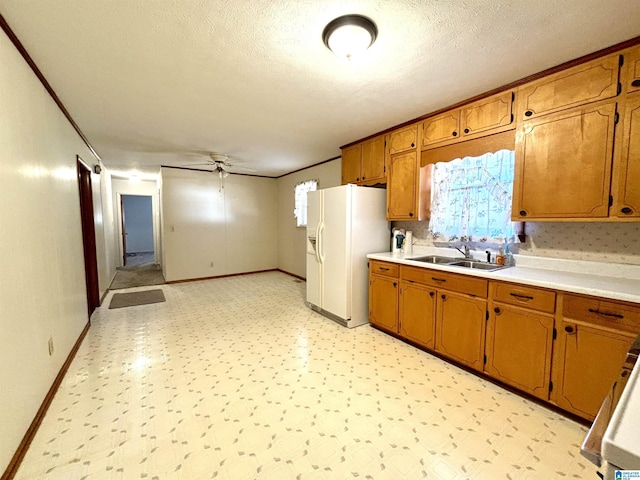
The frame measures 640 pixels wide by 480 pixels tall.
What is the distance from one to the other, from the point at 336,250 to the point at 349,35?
2233mm

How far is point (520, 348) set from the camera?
6.51 ft

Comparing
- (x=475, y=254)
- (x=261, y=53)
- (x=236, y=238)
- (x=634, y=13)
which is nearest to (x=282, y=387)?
(x=475, y=254)

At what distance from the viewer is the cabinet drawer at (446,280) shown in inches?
87.0

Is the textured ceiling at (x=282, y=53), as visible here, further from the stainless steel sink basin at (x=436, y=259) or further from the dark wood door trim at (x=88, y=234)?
the stainless steel sink basin at (x=436, y=259)

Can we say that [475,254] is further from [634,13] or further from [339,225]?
[634,13]

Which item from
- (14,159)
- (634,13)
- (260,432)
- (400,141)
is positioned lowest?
(260,432)

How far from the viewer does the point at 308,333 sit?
3.13 m

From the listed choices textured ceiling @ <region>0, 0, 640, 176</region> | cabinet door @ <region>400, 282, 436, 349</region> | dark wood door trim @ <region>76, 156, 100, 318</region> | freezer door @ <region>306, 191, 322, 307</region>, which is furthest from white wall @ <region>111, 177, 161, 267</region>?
cabinet door @ <region>400, 282, 436, 349</region>

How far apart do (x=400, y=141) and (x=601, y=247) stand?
2.01 m

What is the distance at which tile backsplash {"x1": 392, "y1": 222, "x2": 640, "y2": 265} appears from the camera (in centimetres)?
190

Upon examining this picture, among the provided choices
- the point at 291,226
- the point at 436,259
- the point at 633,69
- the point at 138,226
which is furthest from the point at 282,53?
the point at 138,226

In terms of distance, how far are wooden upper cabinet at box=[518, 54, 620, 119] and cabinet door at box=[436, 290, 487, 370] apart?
1550 millimetres

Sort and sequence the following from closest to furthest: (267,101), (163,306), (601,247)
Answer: (601,247), (267,101), (163,306)

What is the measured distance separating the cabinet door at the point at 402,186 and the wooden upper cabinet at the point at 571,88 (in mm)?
1066
